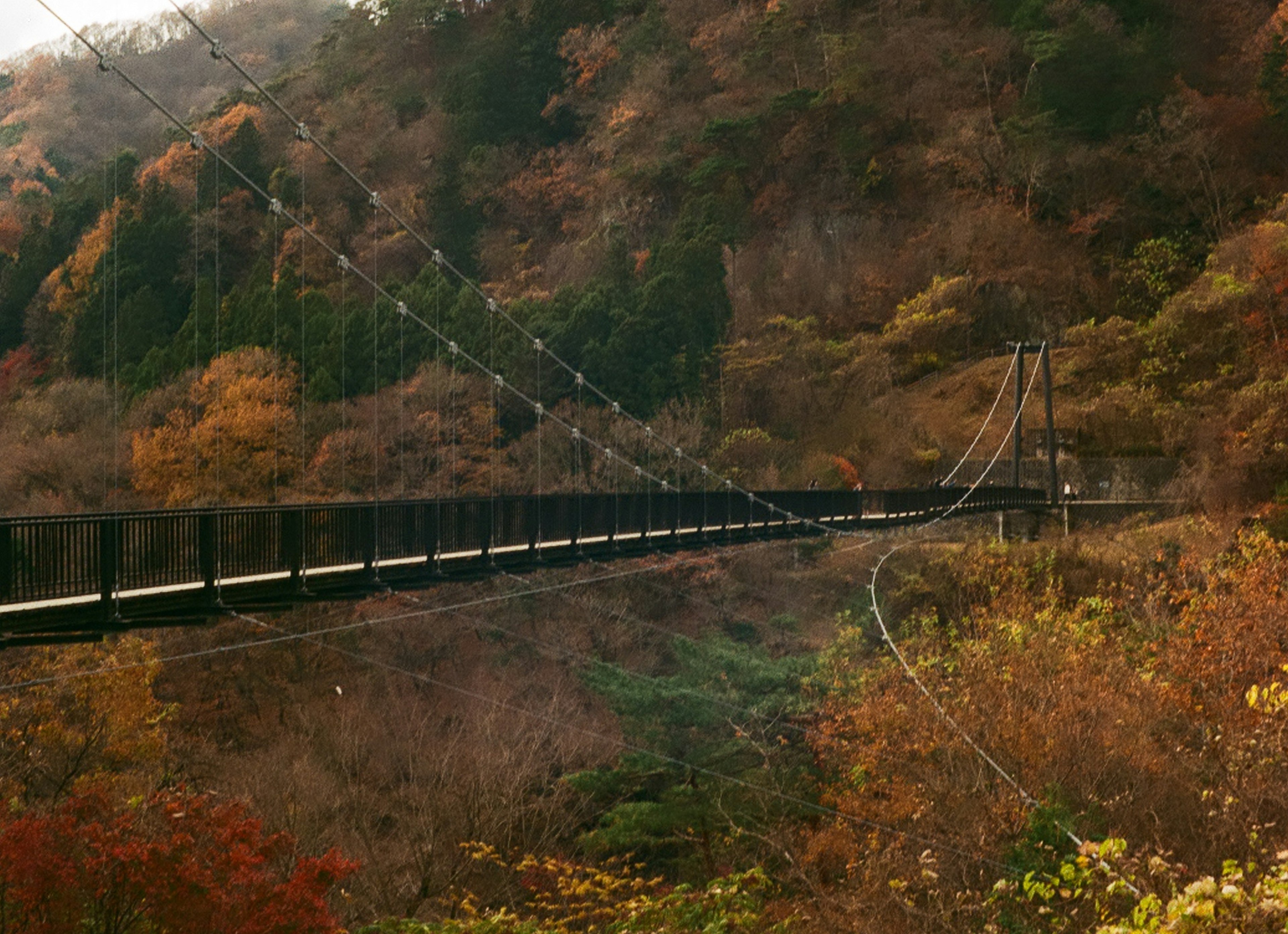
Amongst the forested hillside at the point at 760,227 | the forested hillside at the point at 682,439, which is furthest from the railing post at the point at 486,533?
the forested hillside at the point at 760,227

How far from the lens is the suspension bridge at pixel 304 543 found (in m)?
10.3

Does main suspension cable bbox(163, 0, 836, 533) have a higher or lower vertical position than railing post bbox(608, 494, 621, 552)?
higher

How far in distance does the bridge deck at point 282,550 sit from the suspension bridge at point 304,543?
0.05 ft

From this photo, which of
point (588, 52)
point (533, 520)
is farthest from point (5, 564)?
point (588, 52)

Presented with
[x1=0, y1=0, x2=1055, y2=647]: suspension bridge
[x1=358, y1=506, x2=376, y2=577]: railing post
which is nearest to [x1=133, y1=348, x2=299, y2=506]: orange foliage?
[x1=0, y1=0, x2=1055, y2=647]: suspension bridge

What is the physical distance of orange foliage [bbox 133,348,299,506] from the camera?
32.5m

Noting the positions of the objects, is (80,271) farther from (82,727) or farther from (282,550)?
(282,550)

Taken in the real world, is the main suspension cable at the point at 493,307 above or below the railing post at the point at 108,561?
above

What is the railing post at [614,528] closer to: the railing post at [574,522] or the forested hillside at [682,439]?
the railing post at [574,522]

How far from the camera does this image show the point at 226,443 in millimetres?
33312

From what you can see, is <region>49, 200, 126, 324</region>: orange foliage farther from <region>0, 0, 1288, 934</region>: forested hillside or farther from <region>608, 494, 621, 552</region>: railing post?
<region>608, 494, 621, 552</region>: railing post

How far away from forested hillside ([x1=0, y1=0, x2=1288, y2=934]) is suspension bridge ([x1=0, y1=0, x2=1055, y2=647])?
66.7 inches

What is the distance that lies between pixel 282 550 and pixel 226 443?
2161 centimetres

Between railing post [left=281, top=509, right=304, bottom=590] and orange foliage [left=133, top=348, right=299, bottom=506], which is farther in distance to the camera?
orange foliage [left=133, top=348, right=299, bottom=506]
